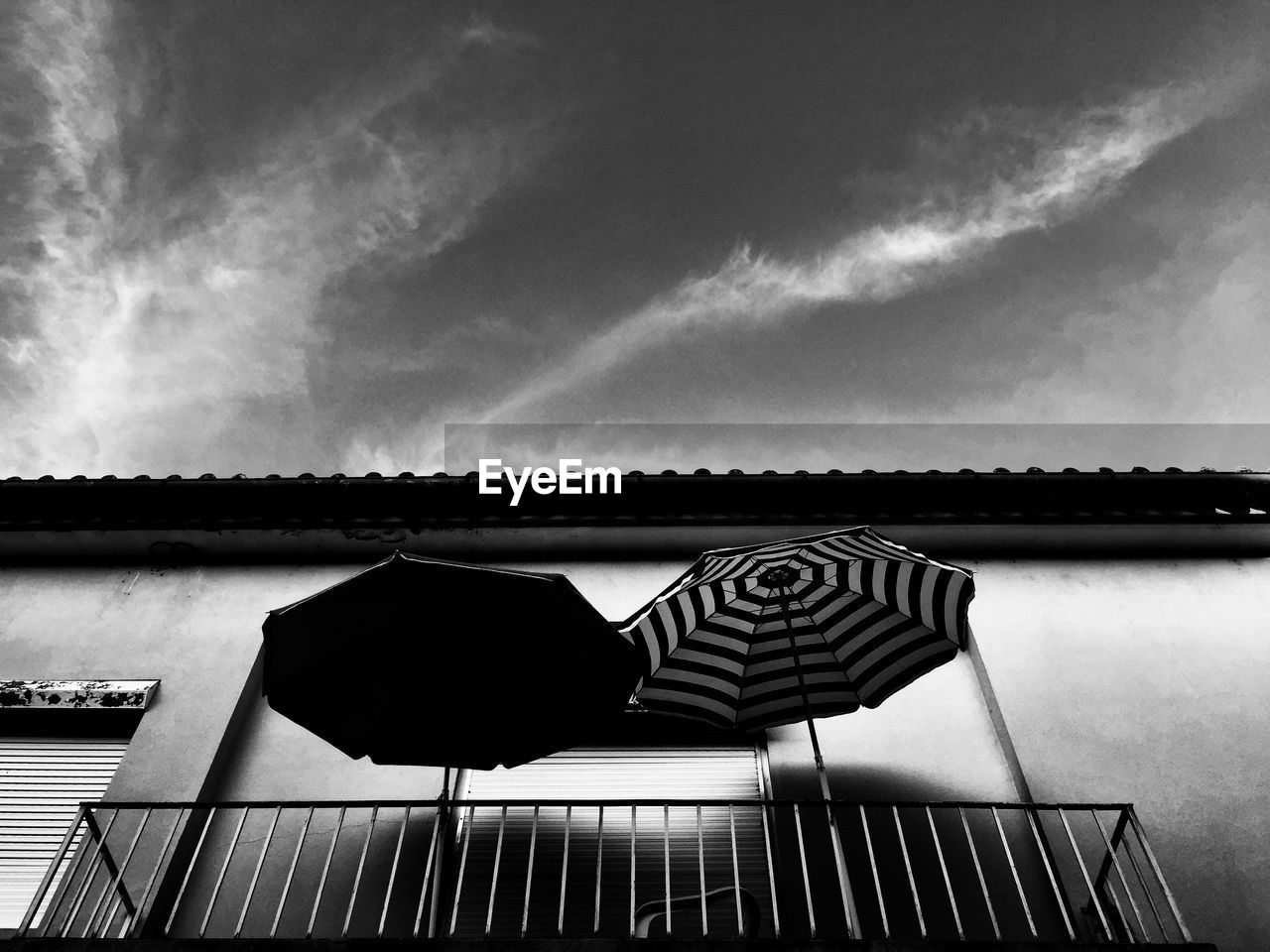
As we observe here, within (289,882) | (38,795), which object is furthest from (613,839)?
(38,795)

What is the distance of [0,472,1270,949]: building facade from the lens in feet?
17.5

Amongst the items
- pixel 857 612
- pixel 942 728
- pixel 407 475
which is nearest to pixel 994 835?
pixel 942 728

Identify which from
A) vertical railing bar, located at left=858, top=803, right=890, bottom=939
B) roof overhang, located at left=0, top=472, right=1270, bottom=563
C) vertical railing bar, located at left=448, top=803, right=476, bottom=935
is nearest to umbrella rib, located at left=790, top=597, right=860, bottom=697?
vertical railing bar, located at left=858, top=803, right=890, bottom=939

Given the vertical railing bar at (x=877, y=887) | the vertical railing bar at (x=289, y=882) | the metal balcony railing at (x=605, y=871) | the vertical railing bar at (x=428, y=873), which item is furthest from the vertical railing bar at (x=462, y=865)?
the vertical railing bar at (x=877, y=887)

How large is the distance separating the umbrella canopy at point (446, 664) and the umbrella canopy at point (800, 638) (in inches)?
23.7

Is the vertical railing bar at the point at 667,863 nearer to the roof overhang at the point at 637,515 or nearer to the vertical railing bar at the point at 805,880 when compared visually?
the vertical railing bar at the point at 805,880

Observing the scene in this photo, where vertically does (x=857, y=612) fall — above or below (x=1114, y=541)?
below

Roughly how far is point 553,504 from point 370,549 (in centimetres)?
163

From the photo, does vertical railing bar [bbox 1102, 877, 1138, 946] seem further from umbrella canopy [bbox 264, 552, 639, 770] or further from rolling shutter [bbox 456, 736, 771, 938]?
umbrella canopy [bbox 264, 552, 639, 770]

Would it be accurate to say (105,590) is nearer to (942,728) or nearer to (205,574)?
(205,574)

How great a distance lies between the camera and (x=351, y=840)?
5781 mm

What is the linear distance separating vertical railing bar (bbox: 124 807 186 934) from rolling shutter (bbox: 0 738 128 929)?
0.77 m

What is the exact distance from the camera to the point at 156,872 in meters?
5.16

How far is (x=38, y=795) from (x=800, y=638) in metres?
5.22
